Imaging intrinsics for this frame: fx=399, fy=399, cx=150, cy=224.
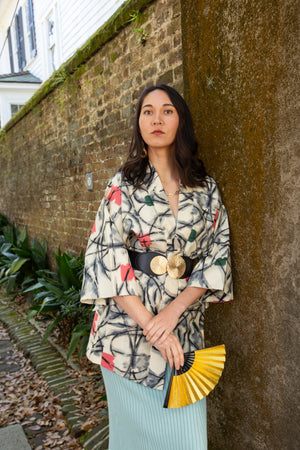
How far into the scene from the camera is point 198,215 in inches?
71.8

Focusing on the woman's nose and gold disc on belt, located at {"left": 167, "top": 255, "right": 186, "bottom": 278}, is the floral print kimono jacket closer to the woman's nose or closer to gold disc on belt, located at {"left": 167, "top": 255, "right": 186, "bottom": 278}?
gold disc on belt, located at {"left": 167, "top": 255, "right": 186, "bottom": 278}

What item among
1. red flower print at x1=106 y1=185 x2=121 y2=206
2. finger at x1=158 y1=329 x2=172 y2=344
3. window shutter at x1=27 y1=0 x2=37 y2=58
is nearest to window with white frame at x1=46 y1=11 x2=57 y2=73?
window shutter at x1=27 y1=0 x2=37 y2=58

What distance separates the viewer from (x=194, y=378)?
65.9 inches

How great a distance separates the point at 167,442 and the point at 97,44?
3918 millimetres

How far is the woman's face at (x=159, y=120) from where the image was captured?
187cm

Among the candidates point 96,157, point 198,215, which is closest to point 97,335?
point 198,215

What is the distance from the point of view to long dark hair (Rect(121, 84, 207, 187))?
1878 mm

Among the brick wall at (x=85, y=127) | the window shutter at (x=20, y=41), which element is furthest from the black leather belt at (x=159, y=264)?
the window shutter at (x=20, y=41)

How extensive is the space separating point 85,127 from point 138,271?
11.7ft

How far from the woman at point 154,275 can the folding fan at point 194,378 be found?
0.06 meters

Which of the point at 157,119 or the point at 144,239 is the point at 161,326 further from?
the point at 157,119

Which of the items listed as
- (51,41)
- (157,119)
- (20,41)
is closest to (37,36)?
(51,41)

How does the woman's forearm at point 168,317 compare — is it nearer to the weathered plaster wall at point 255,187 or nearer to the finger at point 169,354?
the finger at point 169,354

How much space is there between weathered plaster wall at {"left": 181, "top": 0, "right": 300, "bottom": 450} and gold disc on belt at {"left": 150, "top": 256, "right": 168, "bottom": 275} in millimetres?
427
